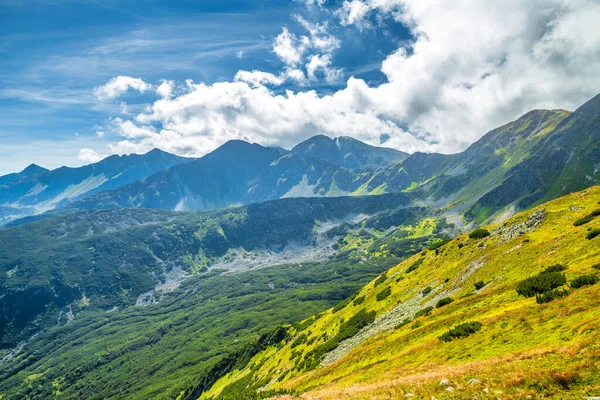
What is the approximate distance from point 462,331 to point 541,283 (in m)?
8.67

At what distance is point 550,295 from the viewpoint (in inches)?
1009

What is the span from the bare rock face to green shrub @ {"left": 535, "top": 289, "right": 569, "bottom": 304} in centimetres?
2276

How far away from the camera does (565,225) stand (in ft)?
133

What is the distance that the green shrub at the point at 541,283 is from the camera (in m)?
27.5

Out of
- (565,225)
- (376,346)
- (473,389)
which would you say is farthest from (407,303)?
(473,389)

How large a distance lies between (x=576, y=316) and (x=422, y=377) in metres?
11.1

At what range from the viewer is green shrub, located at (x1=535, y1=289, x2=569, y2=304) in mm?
25297

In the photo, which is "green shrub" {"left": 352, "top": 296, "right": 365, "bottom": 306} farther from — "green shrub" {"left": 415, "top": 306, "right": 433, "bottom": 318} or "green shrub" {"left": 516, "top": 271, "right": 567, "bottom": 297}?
"green shrub" {"left": 516, "top": 271, "right": 567, "bottom": 297}

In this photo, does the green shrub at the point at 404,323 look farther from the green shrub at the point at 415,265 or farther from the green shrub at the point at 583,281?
the green shrub at the point at 415,265

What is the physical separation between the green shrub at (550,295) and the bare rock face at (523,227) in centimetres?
2276

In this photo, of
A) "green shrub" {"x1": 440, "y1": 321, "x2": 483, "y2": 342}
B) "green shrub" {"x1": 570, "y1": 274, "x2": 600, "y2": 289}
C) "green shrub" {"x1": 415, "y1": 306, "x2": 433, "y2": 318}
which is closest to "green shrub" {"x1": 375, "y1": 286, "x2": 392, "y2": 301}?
"green shrub" {"x1": 415, "y1": 306, "x2": 433, "y2": 318}

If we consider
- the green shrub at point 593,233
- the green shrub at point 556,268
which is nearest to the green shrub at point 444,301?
the green shrub at point 556,268

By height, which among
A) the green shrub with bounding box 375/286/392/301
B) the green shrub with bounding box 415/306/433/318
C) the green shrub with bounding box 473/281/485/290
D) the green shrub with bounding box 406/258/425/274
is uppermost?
the green shrub with bounding box 473/281/485/290

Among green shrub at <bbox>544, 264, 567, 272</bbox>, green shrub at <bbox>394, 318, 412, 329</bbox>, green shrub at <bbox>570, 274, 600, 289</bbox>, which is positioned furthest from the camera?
green shrub at <bbox>394, 318, 412, 329</bbox>
